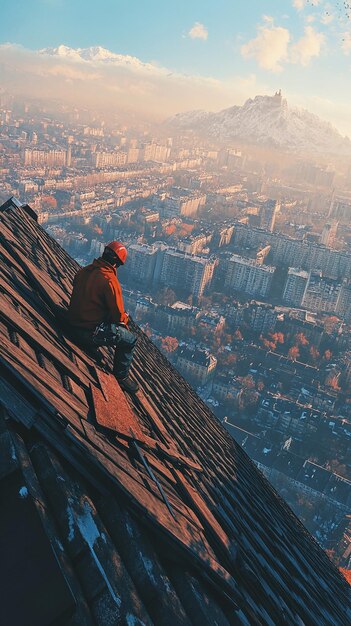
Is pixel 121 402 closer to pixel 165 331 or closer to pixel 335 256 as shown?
pixel 165 331

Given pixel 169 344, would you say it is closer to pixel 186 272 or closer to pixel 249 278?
pixel 186 272

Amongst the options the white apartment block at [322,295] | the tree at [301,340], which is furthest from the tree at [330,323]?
the tree at [301,340]

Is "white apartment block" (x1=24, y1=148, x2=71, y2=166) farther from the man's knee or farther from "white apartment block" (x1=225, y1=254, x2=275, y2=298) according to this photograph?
the man's knee

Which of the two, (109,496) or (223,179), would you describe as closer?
(109,496)

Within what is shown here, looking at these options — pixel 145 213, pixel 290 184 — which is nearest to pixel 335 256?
pixel 145 213

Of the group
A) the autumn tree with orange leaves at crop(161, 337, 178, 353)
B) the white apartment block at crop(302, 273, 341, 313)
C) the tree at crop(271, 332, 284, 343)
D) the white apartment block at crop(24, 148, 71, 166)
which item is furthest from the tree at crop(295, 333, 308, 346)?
the white apartment block at crop(24, 148, 71, 166)

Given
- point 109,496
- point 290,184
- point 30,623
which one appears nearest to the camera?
point 30,623

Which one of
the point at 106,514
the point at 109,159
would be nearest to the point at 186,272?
the point at 106,514
